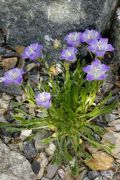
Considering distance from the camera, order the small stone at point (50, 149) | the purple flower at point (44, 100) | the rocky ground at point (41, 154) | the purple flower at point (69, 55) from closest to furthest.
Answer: the purple flower at point (44, 100), the purple flower at point (69, 55), the rocky ground at point (41, 154), the small stone at point (50, 149)

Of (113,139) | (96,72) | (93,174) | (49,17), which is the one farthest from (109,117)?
(49,17)

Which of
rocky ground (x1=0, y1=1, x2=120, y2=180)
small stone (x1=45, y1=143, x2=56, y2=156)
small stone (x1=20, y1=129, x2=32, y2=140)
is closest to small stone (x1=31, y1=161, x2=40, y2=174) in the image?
rocky ground (x1=0, y1=1, x2=120, y2=180)

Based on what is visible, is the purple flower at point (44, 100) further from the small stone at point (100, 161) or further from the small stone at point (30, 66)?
the small stone at point (30, 66)

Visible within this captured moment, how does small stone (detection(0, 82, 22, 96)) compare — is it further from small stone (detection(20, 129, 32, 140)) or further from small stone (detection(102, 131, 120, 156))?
small stone (detection(102, 131, 120, 156))

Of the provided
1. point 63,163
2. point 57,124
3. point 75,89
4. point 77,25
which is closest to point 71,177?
point 63,163

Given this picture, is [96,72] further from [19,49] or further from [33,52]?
[19,49]

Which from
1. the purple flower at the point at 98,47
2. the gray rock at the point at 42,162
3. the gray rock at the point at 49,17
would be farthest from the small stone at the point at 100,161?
the gray rock at the point at 49,17
